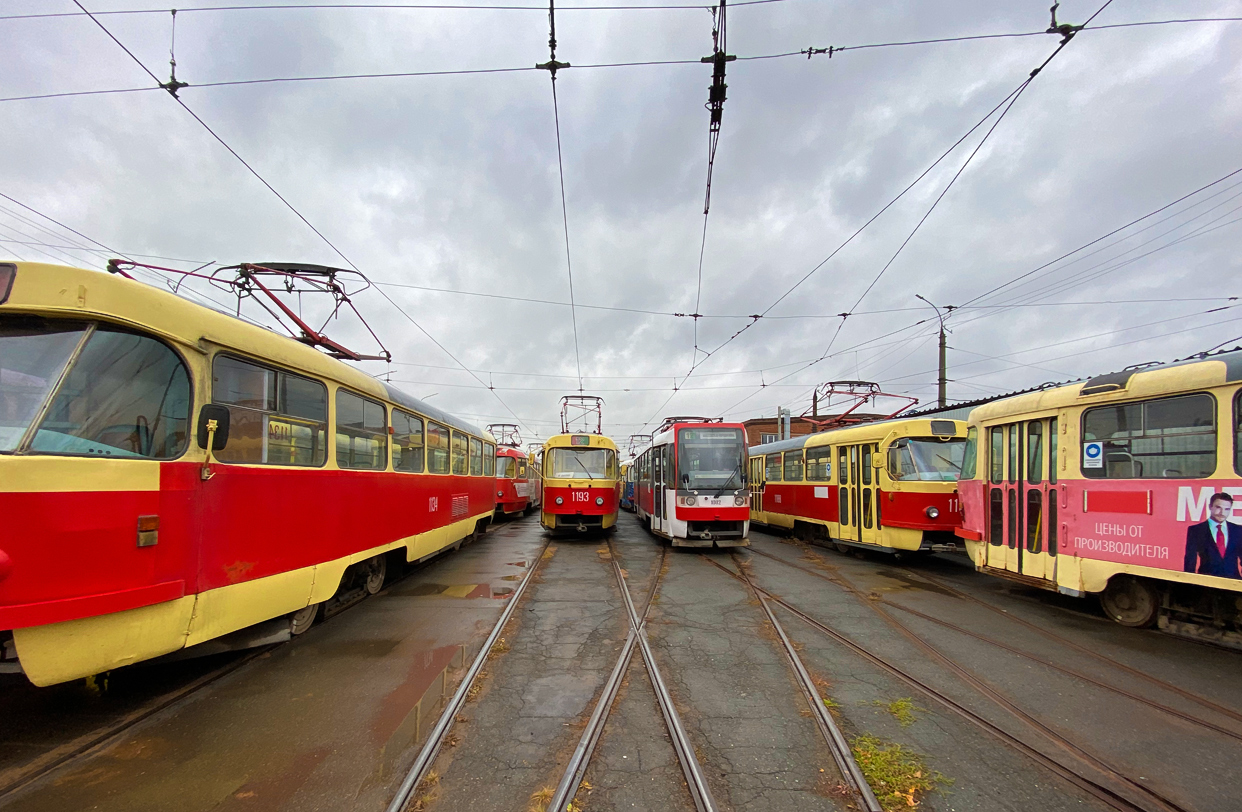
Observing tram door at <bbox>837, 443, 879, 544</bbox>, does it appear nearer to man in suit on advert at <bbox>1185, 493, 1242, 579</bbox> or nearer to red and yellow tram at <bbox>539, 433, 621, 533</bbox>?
man in suit on advert at <bbox>1185, 493, 1242, 579</bbox>

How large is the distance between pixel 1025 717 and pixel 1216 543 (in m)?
2.90

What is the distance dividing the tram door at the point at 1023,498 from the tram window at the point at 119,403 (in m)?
8.96

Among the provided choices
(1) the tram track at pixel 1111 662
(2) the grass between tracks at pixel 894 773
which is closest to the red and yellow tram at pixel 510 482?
(1) the tram track at pixel 1111 662

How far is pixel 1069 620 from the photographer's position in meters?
6.61

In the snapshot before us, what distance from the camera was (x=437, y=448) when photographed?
31.9ft

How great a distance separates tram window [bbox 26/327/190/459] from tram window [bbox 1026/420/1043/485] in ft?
29.6

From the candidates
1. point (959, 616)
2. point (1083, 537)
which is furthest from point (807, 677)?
point (1083, 537)

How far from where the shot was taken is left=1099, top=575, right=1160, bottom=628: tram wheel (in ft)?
19.6

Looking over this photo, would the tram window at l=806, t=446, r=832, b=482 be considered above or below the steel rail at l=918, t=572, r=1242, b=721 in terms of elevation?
above

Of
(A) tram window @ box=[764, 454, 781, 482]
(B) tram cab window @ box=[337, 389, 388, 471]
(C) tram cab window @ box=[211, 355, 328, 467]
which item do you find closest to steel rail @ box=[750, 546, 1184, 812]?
(C) tram cab window @ box=[211, 355, 328, 467]

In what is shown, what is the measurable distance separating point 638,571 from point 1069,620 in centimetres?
625

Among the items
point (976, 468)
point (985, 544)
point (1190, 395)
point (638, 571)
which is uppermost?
point (1190, 395)

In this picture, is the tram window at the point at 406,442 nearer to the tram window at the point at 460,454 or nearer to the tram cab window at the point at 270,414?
the tram cab window at the point at 270,414

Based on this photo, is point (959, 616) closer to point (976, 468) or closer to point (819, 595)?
point (819, 595)
